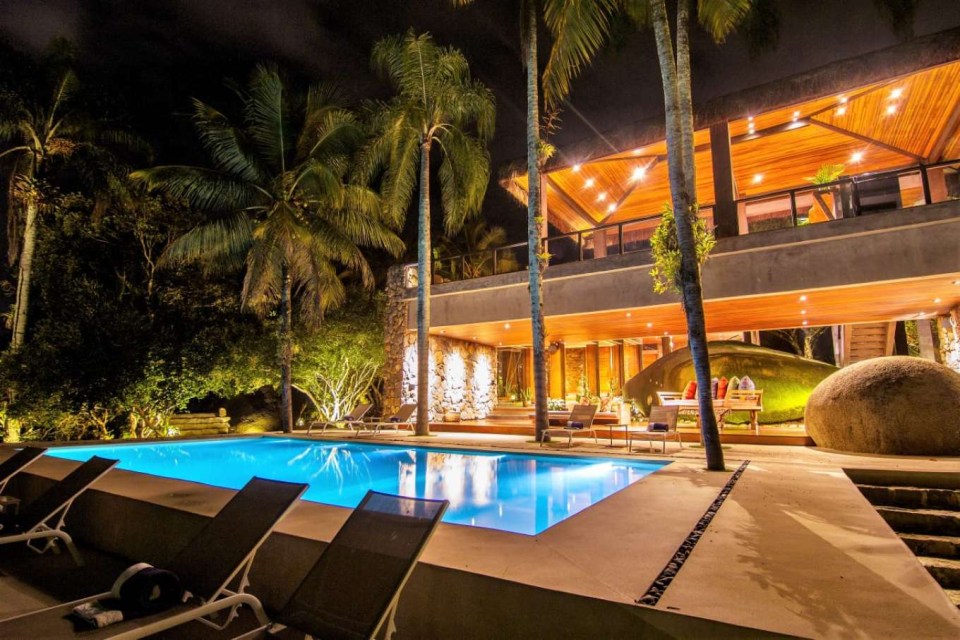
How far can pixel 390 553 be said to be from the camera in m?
2.18

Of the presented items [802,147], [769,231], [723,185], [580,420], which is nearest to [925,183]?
[769,231]

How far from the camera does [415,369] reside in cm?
1511

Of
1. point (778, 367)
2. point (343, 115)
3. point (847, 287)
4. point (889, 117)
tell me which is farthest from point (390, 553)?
point (889, 117)

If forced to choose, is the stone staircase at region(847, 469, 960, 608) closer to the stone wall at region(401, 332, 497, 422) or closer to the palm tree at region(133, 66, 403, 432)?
the stone wall at region(401, 332, 497, 422)

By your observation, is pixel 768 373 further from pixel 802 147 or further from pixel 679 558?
pixel 679 558

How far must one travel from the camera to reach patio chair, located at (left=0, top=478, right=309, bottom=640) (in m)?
2.22

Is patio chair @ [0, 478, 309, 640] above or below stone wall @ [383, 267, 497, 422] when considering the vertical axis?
below

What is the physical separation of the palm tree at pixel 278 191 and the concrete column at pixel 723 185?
30.3 ft

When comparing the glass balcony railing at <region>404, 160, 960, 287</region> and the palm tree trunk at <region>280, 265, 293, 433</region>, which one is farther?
the palm tree trunk at <region>280, 265, 293, 433</region>

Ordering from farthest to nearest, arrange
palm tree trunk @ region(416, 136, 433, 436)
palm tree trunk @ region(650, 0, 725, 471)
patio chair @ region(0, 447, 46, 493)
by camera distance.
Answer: palm tree trunk @ region(416, 136, 433, 436) → palm tree trunk @ region(650, 0, 725, 471) → patio chair @ region(0, 447, 46, 493)

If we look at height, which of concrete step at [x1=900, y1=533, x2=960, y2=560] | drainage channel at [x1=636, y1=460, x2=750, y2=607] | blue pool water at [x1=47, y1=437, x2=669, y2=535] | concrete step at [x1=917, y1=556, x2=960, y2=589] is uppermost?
drainage channel at [x1=636, y1=460, x2=750, y2=607]

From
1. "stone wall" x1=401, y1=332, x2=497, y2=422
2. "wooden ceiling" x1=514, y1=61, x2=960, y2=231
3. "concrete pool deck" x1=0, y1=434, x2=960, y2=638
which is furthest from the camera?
"stone wall" x1=401, y1=332, x2=497, y2=422

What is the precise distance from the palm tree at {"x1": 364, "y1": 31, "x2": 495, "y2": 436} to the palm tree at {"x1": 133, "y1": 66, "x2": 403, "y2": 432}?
1.72m

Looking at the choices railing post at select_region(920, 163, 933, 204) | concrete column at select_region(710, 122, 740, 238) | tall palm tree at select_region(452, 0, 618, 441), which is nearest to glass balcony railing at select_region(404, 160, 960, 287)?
railing post at select_region(920, 163, 933, 204)
